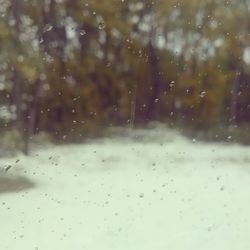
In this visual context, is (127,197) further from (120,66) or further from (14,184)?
(120,66)

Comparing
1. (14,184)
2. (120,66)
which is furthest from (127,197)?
(120,66)

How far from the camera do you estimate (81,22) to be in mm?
3023

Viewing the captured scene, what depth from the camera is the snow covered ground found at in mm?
2930

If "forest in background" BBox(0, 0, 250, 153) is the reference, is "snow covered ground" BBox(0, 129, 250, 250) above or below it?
below

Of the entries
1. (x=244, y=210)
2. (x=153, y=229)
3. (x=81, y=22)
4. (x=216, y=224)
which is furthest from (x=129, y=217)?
(x=81, y=22)

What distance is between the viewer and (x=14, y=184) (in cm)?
298

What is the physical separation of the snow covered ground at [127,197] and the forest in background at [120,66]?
14cm

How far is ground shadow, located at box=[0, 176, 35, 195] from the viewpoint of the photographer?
294 cm

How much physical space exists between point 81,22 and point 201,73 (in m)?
0.81

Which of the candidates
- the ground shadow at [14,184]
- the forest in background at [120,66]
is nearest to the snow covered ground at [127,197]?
the ground shadow at [14,184]

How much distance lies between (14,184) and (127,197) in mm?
673

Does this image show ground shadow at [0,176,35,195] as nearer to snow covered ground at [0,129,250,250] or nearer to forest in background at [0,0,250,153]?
snow covered ground at [0,129,250,250]

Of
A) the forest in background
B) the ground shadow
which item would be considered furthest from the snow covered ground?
the forest in background

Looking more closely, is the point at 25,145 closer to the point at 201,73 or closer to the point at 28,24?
the point at 28,24
